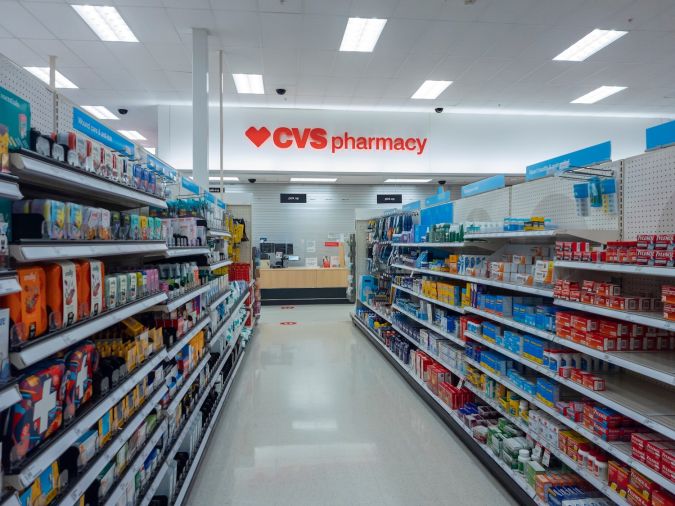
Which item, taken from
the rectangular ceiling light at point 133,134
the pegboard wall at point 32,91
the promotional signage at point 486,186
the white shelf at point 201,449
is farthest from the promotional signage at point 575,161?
the rectangular ceiling light at point 133,134

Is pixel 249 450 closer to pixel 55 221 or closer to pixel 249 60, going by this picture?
pixel 55 221

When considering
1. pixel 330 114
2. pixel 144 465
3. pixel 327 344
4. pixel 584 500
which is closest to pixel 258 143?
pixel 330 114

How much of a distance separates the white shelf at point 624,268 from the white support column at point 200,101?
4.46 meters

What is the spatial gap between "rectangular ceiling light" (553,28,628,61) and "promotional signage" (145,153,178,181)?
580cm

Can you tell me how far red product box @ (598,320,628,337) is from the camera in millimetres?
2140

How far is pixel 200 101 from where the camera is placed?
5555 millimetres

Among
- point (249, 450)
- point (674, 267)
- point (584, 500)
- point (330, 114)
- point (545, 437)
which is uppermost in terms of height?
point (330, 114)

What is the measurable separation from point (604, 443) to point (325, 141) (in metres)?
7.73

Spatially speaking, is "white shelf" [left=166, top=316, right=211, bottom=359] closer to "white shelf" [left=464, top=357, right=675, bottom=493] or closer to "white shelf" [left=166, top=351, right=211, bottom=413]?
"white shelf" [left=166, top=351, right=211, bottom=413]

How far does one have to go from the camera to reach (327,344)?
724 cm

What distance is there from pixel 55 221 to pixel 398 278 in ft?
17.2

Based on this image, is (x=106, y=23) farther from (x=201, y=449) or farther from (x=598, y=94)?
(x=598, y=94)

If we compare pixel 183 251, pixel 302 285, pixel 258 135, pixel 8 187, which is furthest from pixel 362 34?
pixel 302 285

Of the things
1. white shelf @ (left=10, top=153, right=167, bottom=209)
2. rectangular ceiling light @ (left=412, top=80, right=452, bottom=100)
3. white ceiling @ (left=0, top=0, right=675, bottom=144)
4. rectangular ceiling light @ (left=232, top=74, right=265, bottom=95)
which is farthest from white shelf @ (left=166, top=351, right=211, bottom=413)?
rectangular ceiling light @ (left=412, top=80, right=452, bottom=100)
